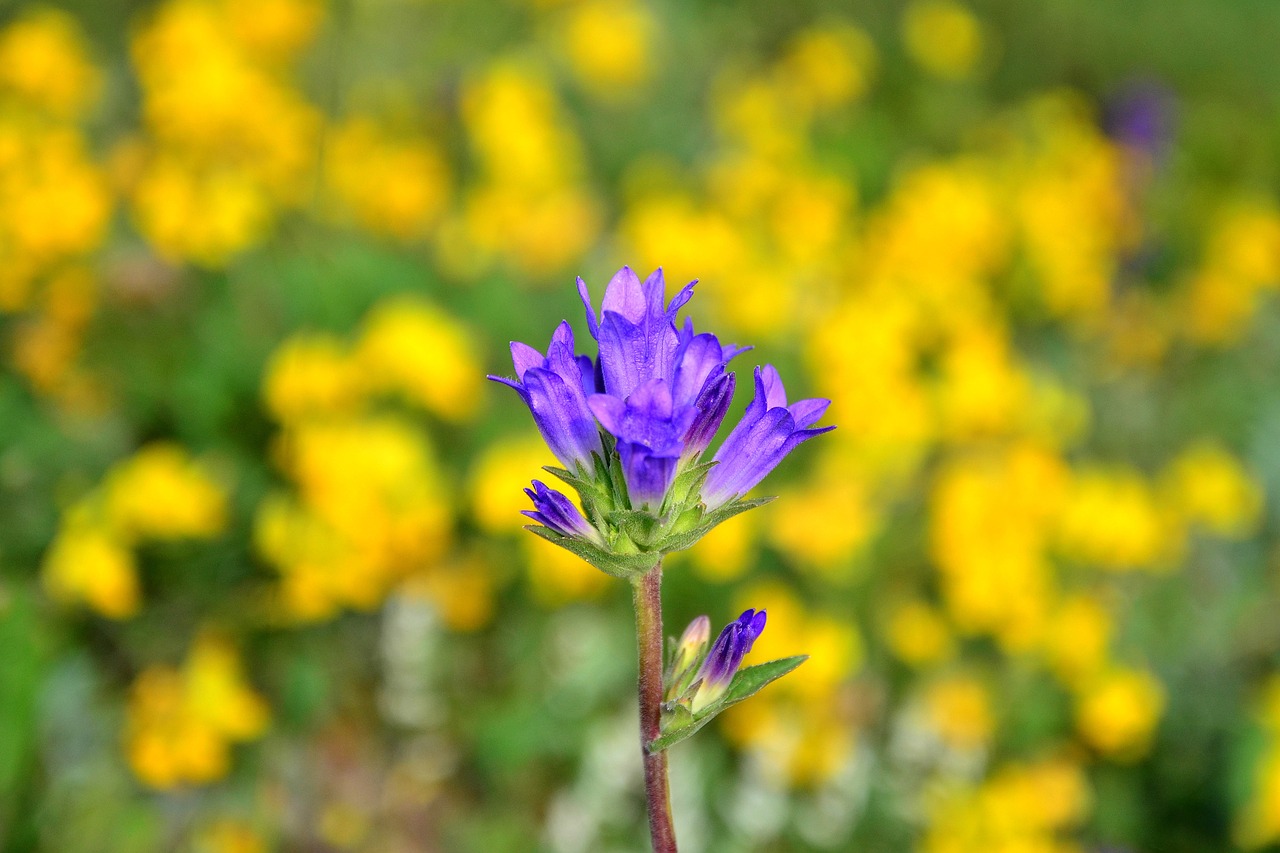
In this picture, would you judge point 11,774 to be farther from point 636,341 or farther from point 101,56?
point 101,56

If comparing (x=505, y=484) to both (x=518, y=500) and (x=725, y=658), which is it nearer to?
(x=518, y=500)

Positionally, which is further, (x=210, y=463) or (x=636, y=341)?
(x=210, y=463)

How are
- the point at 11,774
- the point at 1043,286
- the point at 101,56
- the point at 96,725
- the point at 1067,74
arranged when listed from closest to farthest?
the point at 11,774 → the point at 96,725 → the point at 1043,286 → the point at 101,56 → the point at 1067,74

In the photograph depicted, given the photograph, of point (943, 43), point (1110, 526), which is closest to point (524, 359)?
point (1110, 526)

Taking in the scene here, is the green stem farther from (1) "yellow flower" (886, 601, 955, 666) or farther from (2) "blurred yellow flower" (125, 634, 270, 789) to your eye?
(1) "yellow flower" (886, 601, 955, 666)

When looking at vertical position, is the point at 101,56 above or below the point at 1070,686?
above

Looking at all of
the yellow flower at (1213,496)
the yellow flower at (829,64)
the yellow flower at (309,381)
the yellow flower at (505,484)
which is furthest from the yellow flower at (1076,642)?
the yellow flower at (829,64)

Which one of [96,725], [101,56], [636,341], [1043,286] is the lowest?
[636,341]

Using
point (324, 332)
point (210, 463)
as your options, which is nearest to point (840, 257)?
point (324, 332)
